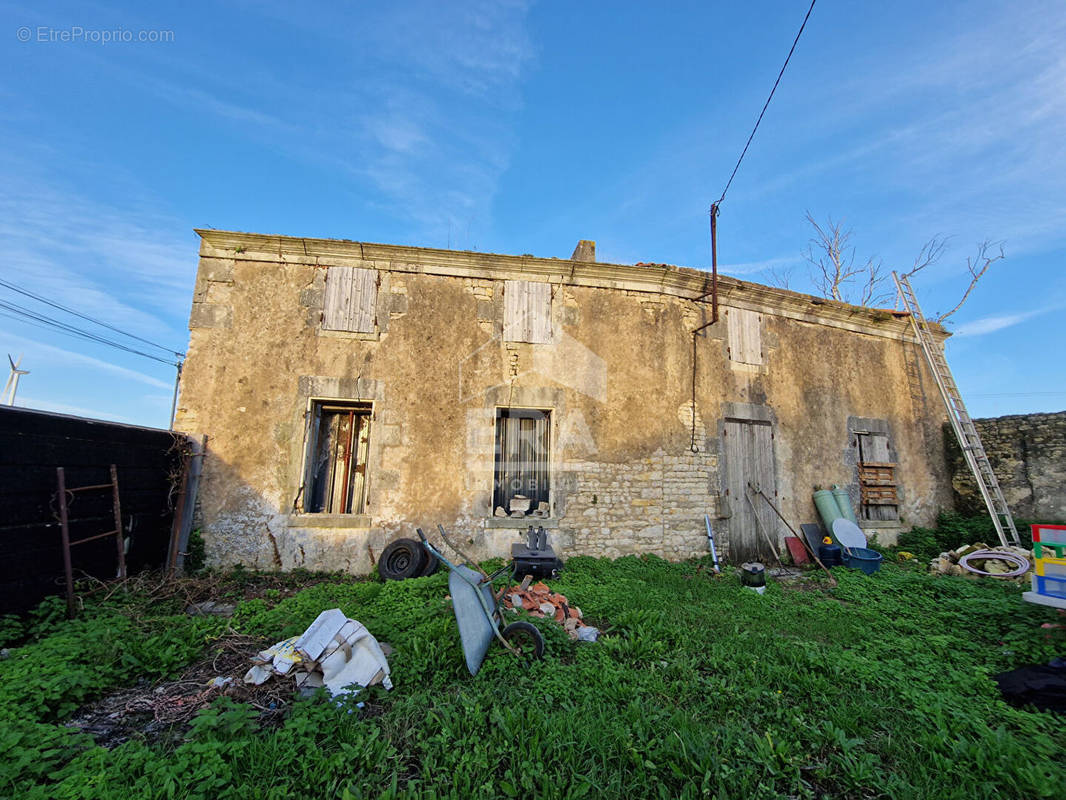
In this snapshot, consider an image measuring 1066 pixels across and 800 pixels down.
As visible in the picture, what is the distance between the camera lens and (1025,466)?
8922 mm

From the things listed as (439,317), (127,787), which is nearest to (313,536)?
(439,317)

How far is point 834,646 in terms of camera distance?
427 centimetres

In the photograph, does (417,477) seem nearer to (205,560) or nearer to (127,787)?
(205,560)

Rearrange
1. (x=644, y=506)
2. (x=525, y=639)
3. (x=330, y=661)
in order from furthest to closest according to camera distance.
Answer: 1. (x=644, y=506)
2. (x=525, y=639)
3. (x=330, y=661)

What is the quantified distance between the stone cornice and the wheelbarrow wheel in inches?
220

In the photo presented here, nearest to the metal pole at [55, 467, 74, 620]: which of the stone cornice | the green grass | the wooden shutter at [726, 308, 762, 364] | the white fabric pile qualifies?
the green grass

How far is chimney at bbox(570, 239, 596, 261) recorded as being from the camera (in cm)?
835

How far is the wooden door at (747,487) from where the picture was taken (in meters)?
7.96

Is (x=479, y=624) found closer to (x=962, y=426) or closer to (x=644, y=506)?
(x=644, y=506)

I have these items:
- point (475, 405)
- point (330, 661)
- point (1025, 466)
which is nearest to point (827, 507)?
point (1025, 466)

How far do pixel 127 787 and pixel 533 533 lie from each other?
4933 millimetres

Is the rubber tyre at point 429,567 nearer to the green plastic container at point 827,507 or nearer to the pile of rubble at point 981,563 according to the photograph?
the green plastic container at point 827,507

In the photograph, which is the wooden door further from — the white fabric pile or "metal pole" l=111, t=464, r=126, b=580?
"metal pole" l=111, t=464, r=126, b=580

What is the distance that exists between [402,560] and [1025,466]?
12.0 meters
